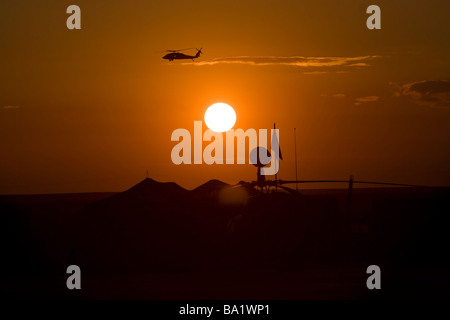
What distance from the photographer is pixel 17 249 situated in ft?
266

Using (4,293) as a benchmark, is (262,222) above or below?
above

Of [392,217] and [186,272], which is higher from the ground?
[392,217]

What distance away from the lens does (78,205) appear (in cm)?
12619

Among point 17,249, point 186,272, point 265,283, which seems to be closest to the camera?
point 265,283

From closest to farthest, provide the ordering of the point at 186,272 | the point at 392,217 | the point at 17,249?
the point at 186,272 → the point at 392,217 → the point at 17,249

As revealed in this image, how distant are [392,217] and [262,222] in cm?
2156

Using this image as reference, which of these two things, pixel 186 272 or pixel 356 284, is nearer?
pixel 356 284

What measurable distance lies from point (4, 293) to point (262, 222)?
77.0 feet

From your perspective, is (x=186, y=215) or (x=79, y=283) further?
(x=186, y=215)
